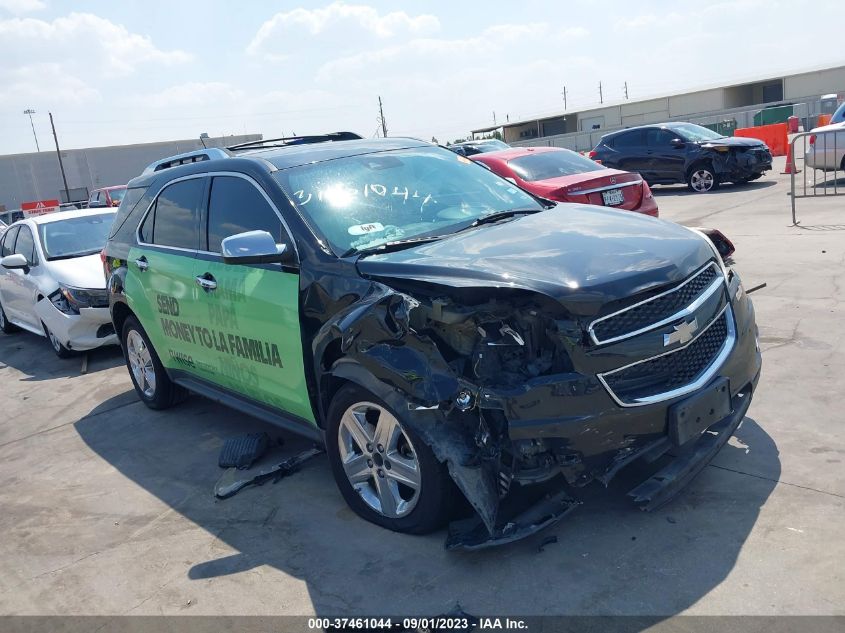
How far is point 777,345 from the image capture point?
19.8 feet

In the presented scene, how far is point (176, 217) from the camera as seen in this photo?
18.3ft

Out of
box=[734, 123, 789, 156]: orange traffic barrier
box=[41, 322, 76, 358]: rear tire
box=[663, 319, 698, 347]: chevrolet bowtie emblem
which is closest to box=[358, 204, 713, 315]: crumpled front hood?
box=[663, 319, 698, 347]: chevrolet bowtie emblem

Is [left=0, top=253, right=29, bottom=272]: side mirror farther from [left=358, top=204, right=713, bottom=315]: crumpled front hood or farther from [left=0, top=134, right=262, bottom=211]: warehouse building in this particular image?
[left=0, top=134, right=262, bottom=211]: warehouse building

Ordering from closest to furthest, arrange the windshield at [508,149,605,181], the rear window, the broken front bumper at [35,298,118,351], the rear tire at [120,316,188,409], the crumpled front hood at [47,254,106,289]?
the rear tire at [120,316,188,409], the broken front bumper at [35,298,118,351], the crumpled front hood at [47,254,106,289], the windshield at [508,149,605,181], the rear window

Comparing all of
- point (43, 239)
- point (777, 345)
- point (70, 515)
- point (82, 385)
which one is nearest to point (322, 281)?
point (70, 515)

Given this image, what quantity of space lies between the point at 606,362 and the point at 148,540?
2.74m

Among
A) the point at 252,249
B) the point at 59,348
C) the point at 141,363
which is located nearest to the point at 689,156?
the point at 59,348

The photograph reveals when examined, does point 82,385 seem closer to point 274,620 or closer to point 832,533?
point 274,620

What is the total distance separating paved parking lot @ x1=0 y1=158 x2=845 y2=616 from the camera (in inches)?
129

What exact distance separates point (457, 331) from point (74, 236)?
309 inches

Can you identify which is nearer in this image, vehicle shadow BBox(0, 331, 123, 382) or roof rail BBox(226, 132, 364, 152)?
roof rail BBox(226, 132, 364, 152)

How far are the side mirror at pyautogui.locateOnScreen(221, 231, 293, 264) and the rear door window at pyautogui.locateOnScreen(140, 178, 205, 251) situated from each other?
117 cm

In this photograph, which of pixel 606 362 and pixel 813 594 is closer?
pixel 813 594

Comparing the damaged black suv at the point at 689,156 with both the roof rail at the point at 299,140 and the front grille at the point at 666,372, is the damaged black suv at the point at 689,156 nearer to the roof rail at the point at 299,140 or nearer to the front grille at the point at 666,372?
the roof rail at the point at 299,140
